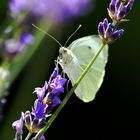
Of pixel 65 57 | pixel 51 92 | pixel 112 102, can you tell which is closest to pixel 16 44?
pixel 65 57

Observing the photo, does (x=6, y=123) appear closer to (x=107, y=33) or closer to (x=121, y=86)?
(x=107, y=33)

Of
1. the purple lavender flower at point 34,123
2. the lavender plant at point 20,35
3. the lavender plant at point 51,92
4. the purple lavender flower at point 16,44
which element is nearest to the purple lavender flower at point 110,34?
the lavender plant at point 51,92

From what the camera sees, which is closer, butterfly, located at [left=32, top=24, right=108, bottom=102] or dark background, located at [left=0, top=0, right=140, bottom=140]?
butterfly, located at [left=32, top=24, right=108, bottom=102]

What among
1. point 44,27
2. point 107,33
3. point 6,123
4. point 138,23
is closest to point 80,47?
point 107,33

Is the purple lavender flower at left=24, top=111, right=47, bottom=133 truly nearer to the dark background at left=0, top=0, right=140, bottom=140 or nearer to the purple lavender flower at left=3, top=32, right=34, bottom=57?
the purple lavender flower at left=3, top=32, right=34, bottom=57

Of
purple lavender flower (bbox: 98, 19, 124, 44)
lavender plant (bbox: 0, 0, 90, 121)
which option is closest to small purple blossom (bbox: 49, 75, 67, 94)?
purple lavender flower (bbox: 98, 19, 124, 44)

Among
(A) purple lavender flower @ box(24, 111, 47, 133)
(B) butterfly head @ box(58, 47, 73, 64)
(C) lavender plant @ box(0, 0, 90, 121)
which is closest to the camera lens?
(A) purple lavender flower @ box(24, 111, 47, 133)

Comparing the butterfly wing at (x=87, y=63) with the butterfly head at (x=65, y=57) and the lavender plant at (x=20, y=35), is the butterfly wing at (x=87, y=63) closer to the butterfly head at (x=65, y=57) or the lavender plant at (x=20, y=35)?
the butterfly head at (x=65, y=57)
